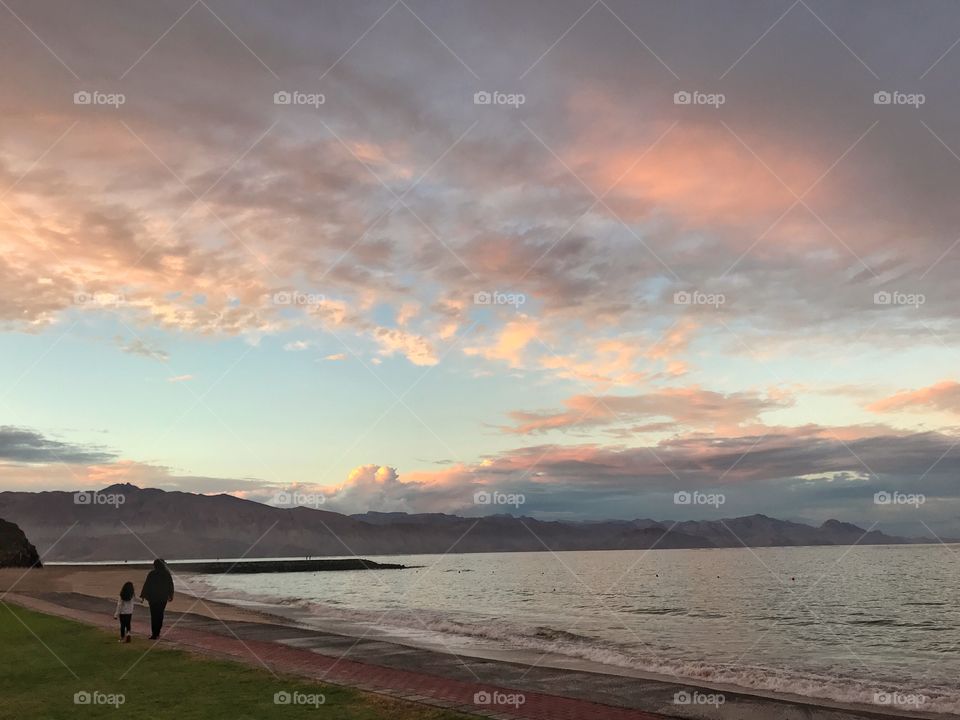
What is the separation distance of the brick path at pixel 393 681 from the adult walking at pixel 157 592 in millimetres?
595

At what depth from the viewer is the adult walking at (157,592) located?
21.0m

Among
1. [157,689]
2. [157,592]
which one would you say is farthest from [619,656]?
[157,689]

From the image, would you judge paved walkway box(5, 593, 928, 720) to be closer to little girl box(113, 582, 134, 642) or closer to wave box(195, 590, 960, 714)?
little girl box(113, 582, 134, 642)

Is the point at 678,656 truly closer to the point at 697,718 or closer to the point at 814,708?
the point at 814,708

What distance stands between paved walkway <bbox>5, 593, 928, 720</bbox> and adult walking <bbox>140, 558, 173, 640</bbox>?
660mm

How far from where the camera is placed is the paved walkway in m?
14.0

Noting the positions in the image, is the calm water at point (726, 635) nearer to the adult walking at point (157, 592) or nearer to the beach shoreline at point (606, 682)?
the beach shoreline at point (606, 682)

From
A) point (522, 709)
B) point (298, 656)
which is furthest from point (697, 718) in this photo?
point (298, 656)

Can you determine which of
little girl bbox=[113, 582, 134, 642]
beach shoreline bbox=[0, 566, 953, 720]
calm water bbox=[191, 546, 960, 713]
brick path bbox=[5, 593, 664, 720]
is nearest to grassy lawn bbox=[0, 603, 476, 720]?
little girl bbox=[113, 582, 134, 642]

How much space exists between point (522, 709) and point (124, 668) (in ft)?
30.6

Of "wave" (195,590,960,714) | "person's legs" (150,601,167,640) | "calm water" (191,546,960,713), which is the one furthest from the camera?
"calm water" (191,546,960,713)

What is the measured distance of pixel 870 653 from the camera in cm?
3469

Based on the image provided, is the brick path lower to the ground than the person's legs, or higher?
lower

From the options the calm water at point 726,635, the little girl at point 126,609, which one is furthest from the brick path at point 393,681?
the calm water at point 726,635
